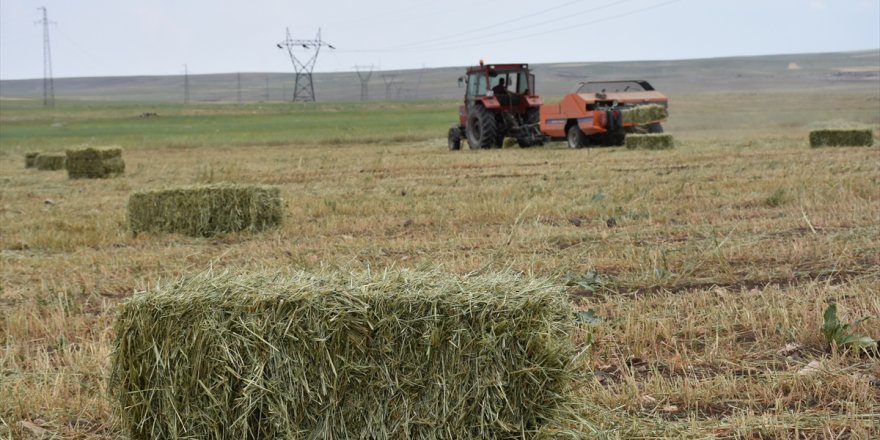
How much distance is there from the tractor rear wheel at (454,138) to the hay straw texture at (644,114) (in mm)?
4756

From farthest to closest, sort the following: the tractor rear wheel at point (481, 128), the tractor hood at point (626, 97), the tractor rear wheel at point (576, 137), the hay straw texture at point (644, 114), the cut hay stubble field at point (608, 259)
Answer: the tractor rear wheel at point (481, 128) < the tractor hood at point (626, 97) < the tractor rear wheel at point (576, 137) < the hay straw texture at point (644, 114) < the cut hay stubble field at point (608, 259)

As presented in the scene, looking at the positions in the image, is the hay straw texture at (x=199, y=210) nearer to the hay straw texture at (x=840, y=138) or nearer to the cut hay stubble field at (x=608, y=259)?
the cut hay stubble field at (x=608, y=259)

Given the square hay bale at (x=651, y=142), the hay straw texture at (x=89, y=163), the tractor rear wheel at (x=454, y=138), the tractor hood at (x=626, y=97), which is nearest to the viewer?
the hay straw texture at (x=89, y=163)

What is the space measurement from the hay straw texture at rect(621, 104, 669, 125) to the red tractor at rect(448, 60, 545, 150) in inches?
101

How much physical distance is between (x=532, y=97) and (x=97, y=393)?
2075cm

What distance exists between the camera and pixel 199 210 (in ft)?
33.4

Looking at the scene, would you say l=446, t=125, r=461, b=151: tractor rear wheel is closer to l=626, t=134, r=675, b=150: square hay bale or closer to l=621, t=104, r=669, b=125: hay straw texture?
l=621, t=104, r=669, b=125: hay straw texture

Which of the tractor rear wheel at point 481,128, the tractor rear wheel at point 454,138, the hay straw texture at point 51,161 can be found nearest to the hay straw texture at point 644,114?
the tractor rear wheel at point 481,128

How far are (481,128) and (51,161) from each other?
9812 millimetres

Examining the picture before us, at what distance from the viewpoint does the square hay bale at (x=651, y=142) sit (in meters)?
20.6

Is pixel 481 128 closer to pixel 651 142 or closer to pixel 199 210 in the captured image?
pixel 651 142

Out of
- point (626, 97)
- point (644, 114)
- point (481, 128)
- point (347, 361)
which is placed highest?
point (626, 97)

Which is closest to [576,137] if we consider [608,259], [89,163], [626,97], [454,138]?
[626,97]

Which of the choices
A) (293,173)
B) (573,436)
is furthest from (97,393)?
(293,173)
